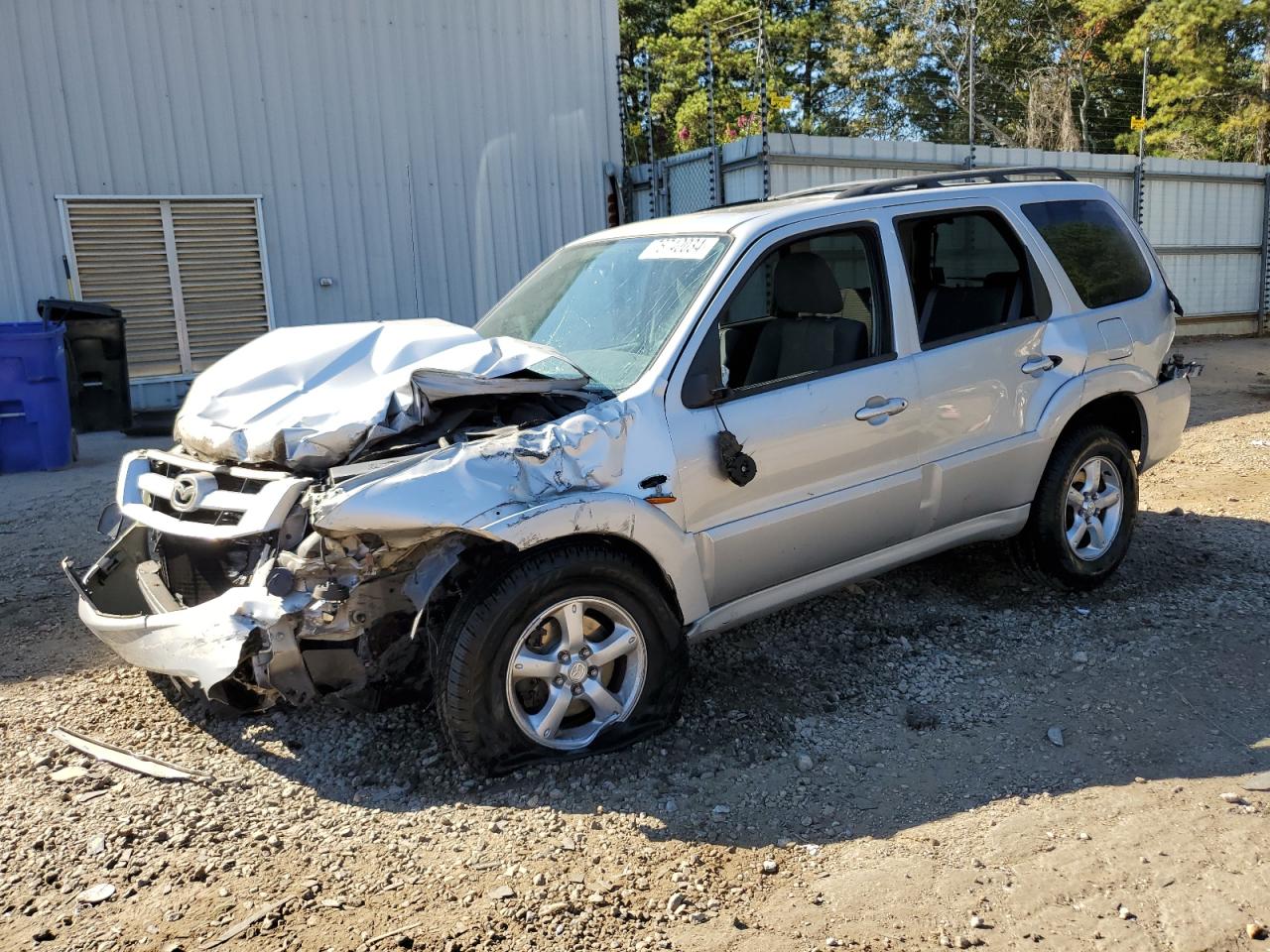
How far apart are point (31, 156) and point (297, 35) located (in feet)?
9.43

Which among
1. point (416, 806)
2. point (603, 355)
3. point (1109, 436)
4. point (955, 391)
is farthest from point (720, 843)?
point (1109, 436)

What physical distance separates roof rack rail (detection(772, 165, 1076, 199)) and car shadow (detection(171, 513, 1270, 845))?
196cm

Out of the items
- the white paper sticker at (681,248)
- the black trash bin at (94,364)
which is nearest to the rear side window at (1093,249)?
the white paper sticker at (681,248)

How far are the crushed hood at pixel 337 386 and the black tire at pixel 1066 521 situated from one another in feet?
8.15

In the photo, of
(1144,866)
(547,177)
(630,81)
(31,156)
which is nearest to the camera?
(1144,866)

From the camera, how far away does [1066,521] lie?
199 inches

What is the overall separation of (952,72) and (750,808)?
28.3m

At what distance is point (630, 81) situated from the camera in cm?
2859

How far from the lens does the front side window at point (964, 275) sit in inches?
182

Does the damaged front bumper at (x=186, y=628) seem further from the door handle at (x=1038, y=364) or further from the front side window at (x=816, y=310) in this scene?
the door handle at (x=1038, y=364)

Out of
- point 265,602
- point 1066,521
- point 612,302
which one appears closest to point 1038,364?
point 1066,521

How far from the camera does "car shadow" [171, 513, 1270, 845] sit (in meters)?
3.44

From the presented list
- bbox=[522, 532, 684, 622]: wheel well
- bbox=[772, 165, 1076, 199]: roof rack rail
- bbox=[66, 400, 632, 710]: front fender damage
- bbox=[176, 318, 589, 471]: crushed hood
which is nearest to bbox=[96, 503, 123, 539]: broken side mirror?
bbox=[176, 318, 589, 471]: crushed hood

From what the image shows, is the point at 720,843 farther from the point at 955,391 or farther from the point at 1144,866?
the point at 955,391
